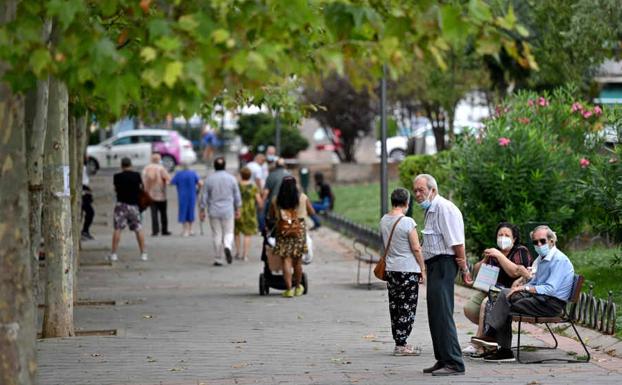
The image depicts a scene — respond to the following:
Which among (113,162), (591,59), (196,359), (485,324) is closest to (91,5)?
(196,359)

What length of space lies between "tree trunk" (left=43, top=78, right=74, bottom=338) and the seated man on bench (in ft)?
15.5

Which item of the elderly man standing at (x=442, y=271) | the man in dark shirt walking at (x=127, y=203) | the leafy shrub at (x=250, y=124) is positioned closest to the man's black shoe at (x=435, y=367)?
the elderly man standing at (x=442, y=271)

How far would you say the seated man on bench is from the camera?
12133mm

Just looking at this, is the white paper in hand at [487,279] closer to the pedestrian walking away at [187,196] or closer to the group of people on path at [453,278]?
Result: the group of people on path at [453,278]

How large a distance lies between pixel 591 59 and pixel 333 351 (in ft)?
63.2

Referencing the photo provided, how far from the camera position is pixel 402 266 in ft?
42.4

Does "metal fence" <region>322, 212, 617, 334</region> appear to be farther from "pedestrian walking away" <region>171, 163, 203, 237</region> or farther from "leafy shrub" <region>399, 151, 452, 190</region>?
"pedestrian walking away" <region>171, 163, 203, 237</region>

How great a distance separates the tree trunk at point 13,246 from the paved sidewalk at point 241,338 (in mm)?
3155

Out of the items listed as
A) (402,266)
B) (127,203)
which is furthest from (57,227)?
(127,203)

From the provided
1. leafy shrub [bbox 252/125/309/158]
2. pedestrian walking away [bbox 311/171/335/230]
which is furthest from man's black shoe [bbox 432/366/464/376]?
leafy shrub [bbox 252/125/309/158]

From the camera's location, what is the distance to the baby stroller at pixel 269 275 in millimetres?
18453

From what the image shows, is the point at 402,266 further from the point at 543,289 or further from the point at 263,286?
the point at 263,286

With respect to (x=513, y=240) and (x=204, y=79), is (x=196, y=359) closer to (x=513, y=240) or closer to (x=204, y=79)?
(x=513, y=240)

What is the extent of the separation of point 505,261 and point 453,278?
2.88 feet
